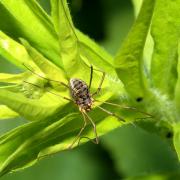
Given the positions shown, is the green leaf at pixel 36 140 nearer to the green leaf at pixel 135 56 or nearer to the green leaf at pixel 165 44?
the green leaf at pixel 135 56

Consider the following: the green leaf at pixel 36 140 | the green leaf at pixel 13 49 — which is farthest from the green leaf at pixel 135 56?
the green leaf at pixel 13 49

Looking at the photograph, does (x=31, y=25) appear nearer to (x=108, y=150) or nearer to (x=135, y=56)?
(x=135, y=56)

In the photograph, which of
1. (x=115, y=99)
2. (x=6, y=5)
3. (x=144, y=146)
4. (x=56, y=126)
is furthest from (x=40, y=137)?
(x=144, y=146)

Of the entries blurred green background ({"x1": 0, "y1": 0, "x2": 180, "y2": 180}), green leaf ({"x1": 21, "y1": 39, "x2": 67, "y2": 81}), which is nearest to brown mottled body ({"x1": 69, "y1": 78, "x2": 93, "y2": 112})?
green leaf ({"x1": 21, "y1": 39, "x2": 67, "y2": 81})

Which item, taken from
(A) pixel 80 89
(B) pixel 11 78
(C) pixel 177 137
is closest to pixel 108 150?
(A) pixel 80 89

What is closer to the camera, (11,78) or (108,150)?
(11,78)

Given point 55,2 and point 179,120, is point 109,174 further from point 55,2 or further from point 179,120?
point 55,2

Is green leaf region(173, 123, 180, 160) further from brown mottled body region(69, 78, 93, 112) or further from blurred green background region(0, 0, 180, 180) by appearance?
blurred green background region(0, 0, 180, 180)
